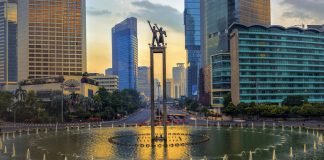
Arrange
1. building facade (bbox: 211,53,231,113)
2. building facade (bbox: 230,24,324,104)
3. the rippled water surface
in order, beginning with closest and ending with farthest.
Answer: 1. the rippled water surface
2. building facade (bbox: 230,24,324,104)
3. building facade (bbox: 211,53,231,113)

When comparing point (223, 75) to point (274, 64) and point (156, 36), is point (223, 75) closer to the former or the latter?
point (274, 64)

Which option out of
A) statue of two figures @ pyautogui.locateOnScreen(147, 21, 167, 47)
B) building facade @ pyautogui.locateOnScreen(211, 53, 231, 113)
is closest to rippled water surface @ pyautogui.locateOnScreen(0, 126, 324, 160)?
statue of two figures @ pyautogui.locateOnScreen(147, 21, 167, 47)

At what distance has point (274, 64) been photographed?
182m

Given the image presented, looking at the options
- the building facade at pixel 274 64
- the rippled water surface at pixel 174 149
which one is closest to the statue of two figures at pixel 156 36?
the rippled water surface at pixel 174 149

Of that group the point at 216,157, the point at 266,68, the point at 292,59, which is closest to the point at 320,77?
the point at 292,59

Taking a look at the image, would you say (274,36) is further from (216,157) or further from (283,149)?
(216,157)

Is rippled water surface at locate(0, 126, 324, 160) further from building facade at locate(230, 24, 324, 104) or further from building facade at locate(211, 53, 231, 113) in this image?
building facade at locate(211, 53, 231, 113)

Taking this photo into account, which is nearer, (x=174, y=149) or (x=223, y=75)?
(x=174, y=149)

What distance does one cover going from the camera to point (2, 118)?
16250cm

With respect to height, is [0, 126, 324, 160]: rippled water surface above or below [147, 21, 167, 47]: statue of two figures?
below

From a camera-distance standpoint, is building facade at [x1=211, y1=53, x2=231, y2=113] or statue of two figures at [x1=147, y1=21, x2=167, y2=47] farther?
building facade at [x1=211, y1=53, x2=231, y2=113]

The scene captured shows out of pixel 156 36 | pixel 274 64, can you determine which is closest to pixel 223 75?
pixel 274 64

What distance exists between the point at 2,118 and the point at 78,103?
3299 centimetres

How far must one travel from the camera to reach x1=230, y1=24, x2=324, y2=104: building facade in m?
179
